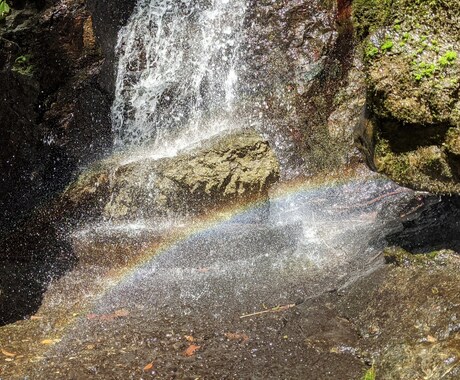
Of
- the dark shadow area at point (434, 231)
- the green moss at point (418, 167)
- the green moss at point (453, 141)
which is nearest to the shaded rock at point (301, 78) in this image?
the dark shadow area at point (434, 231)

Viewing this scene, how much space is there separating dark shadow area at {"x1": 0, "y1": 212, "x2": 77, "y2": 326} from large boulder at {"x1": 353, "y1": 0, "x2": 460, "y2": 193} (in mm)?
3956

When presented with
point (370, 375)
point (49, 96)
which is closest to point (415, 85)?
point (370, 375)

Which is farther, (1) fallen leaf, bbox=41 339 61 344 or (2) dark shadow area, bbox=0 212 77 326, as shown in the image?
(2) dark shadow area, bbox=0 212 77 326

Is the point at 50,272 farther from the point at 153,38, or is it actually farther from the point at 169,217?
the point at 153,38

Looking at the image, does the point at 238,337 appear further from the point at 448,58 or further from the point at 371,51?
the point at 448,58

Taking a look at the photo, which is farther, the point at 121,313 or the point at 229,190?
the point at 229,190

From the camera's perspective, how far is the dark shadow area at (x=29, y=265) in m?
4.88

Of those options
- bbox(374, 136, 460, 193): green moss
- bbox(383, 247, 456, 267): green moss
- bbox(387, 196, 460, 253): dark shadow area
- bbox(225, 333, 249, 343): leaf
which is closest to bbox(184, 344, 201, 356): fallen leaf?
bbox(225, 333, 249, 343): leaf

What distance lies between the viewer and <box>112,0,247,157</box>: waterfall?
335 inches

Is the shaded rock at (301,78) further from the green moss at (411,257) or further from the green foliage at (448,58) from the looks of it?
the green foliage at (448,58)

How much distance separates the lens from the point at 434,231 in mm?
3633

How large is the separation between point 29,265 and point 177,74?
4662 mm

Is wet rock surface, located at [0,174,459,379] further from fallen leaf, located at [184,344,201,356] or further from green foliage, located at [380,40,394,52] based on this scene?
green foliage, located at [380,40,394,52]

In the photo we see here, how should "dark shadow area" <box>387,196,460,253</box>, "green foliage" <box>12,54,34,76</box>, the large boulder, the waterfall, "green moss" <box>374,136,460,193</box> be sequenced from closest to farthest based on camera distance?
the large boulder → "green moss" <box>374,136,460,193</box> → "dark shadow area" <box>387,196,460,253</box> → "green foliage" <box>12,54,34,76</box> → the waterfall
